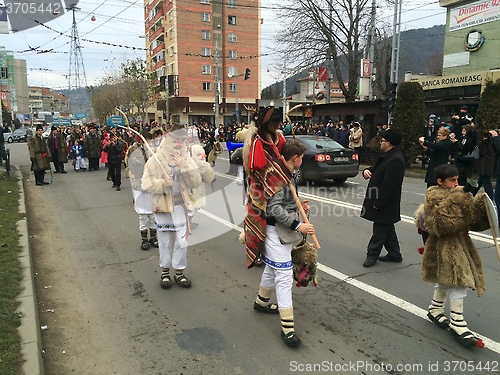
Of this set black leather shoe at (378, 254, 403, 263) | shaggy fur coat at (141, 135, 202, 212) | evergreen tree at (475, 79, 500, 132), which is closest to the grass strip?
shaggy fur coat at (141, 135, 202, 212)

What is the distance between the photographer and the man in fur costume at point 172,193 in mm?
4781

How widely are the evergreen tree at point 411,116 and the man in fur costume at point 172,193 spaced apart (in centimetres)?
1327

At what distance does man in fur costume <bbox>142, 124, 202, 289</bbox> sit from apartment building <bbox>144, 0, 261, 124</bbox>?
49.6 metres

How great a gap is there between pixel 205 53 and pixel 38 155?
47.8m

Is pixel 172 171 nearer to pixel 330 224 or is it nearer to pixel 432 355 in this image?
pixel 432 355

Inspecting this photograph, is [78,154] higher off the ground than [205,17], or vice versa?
[205,17]

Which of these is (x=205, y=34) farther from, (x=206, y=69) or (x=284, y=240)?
(x=284, y=240)

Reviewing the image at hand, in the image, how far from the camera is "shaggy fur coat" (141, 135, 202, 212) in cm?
476

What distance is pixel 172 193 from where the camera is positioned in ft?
16.0

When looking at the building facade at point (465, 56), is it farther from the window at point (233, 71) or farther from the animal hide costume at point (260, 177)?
the window at point (233, 71)

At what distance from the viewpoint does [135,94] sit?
4481 centimetres

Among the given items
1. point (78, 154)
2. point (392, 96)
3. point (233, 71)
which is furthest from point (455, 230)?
point (233, 71)

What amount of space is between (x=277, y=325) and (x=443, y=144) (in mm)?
5192

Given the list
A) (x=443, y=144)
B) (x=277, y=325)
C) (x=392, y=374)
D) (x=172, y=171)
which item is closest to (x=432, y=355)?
(x=392, y=374)
